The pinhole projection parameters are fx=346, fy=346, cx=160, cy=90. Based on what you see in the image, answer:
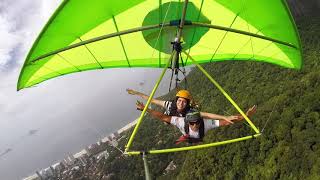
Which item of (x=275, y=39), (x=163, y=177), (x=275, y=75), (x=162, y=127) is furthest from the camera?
(x=162, y=127)

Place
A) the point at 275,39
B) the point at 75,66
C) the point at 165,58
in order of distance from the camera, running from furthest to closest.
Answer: the point at 165,58
the point at 75,66
the point at 275,39

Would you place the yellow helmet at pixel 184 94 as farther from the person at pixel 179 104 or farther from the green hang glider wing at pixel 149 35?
the green hang glider wing at pixel 149 35

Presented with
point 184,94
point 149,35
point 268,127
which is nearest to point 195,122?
point 184,94

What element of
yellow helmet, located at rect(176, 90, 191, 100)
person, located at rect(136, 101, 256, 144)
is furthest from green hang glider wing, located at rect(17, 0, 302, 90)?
person, located at rect(136, 101, 256, 144)

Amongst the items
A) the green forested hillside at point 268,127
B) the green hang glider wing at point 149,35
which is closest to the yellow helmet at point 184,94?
the green hang glider wing at point 149,35

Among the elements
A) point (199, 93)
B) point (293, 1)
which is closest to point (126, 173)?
point (199, 93)

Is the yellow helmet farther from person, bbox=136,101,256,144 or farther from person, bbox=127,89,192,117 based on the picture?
person, bbox=136,101,256,144

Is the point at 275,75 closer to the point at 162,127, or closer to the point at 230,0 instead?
the point at 162,127

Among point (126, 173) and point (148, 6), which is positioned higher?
point (148, 6)

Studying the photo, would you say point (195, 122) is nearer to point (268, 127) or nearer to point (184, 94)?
point (184, 94)
